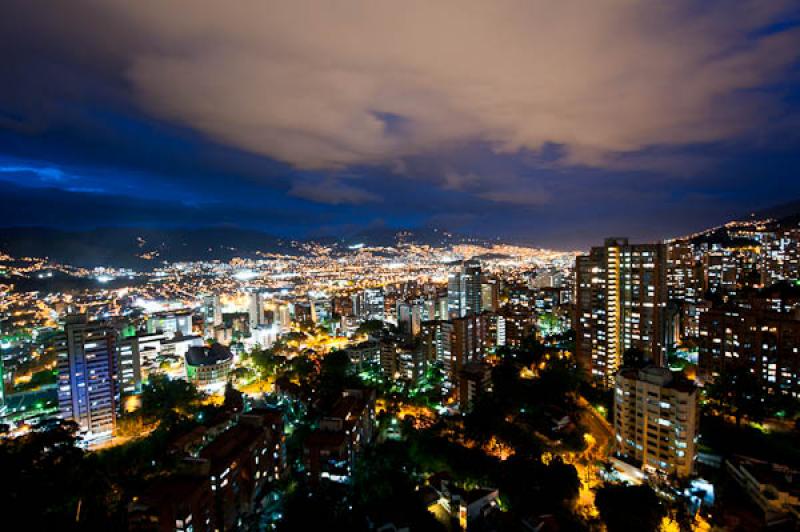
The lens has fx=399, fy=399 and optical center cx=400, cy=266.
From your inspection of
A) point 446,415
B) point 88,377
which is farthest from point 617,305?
point 88,377

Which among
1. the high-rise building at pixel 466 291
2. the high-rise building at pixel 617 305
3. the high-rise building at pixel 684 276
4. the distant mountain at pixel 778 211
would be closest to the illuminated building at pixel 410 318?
the high-rise building at pixel 466 291

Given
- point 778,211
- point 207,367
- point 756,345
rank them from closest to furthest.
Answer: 1. point 756,345
2. point 207,367
3. point 778,211

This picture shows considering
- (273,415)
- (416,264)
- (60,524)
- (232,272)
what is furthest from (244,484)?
(416,264)

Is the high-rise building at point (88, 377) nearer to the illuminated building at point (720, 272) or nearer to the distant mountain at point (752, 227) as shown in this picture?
the illuminated building at point (720, 272)

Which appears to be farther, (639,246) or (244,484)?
(639,246)

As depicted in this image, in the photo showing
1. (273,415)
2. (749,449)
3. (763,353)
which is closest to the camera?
(749,449)

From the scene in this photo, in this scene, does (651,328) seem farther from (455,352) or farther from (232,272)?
(232,272)

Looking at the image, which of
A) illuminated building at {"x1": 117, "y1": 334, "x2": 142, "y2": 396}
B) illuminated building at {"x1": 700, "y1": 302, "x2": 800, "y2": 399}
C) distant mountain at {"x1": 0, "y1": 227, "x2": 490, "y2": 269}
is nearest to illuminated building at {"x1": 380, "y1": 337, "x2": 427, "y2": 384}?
illuminated building at {"x1": 117, "y1": 334, "x2": 142, "y2": 396}

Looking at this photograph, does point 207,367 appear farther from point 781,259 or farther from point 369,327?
point 781,259

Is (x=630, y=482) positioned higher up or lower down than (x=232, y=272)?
lower down
